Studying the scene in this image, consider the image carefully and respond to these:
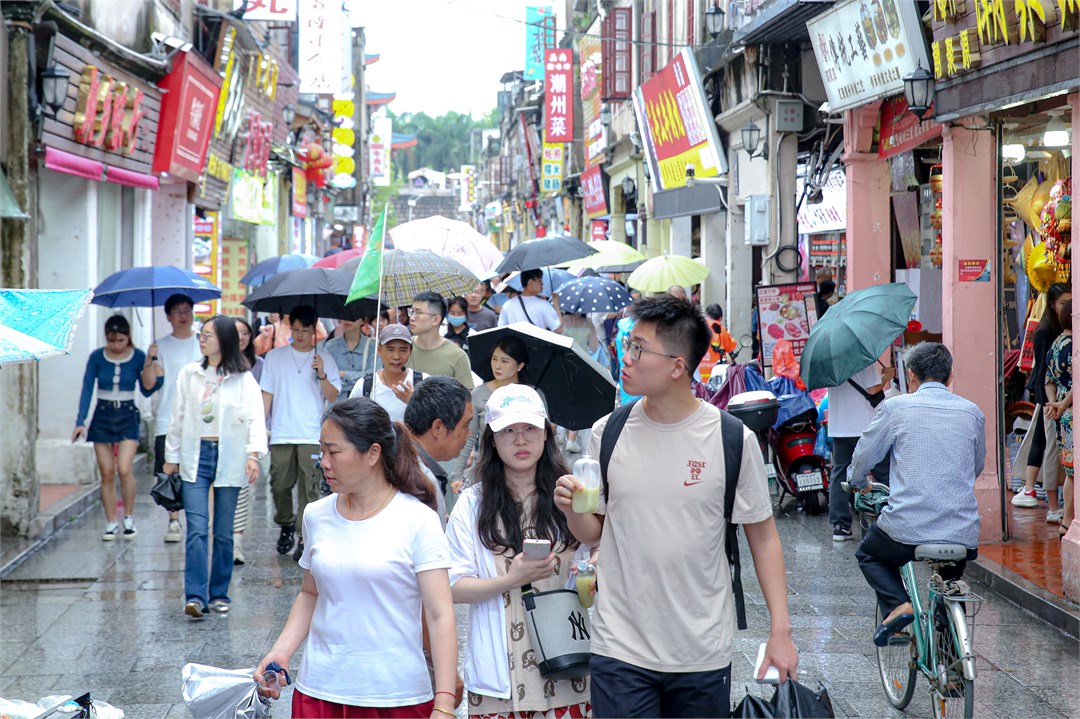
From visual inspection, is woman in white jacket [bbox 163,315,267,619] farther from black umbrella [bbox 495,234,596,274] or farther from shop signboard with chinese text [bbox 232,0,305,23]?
shop signboard with chinese text [bbox 232,0,305,23]

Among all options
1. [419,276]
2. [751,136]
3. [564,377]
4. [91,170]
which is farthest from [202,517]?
[751,136]

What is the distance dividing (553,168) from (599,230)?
27.7 ft

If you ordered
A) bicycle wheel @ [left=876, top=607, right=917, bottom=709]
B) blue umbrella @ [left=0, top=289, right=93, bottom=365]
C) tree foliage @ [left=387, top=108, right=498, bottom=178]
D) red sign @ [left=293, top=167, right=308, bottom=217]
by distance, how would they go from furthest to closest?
tree foliage @ [left=387, top=108, right=498, bottom=178], red sign @ [left=293, top=167, right=308, bottom=217], bicycle wheel @ [left=876, top=607, right=917, bottom=709], blue umbrella @ [left=0, top=289, right=93, bottom=365]

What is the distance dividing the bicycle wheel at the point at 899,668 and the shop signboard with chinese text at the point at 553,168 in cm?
3413

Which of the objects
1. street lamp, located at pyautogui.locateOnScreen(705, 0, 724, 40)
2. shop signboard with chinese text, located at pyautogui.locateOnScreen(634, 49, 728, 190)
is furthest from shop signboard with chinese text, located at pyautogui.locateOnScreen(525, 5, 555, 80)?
street lamp, located at pyautogui.locateOnScreen(705, 0, 724, 40)

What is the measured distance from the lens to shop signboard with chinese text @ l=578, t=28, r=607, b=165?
31.4 m

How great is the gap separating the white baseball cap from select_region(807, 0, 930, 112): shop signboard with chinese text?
7.66 metres

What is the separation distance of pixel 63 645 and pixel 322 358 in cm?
273

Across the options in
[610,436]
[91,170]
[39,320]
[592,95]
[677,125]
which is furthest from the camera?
[592,95]

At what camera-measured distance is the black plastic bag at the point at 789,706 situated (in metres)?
3.61

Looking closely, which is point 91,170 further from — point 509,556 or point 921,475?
point 509,556

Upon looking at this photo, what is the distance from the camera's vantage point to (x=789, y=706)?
3.62m

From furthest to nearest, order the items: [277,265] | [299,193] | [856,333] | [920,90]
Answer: [299,193]
[277,265]
[920,90]
[856,333]

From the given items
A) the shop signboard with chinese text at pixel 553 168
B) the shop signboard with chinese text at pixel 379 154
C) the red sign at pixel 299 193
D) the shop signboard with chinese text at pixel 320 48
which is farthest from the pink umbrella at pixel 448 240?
the shop signboard with chinese text at pixel 379 154
